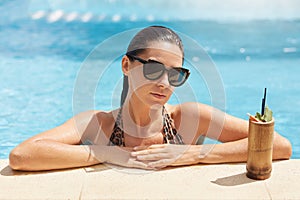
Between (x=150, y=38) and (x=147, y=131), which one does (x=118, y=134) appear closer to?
(x=147, y=131)

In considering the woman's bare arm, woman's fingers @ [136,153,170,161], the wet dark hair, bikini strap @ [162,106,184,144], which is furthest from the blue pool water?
the wet dark hair

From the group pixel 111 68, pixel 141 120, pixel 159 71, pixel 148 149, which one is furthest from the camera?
pixel 111 68

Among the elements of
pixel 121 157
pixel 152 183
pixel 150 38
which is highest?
pixel 150 38

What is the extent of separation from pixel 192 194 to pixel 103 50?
215 inches

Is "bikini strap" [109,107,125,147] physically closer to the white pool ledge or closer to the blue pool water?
the white pool ledge

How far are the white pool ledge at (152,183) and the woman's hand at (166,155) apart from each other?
0.05m

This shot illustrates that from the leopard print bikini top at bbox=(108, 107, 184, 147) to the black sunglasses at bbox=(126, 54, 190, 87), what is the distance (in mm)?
406

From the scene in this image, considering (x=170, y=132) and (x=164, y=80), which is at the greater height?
(x=164, y=80)

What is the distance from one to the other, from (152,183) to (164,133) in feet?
1.48

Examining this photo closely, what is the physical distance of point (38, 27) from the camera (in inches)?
357

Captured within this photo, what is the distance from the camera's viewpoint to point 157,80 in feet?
9.74

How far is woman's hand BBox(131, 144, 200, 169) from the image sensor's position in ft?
10.1

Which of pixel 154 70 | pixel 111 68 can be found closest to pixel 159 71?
pixel 154 70

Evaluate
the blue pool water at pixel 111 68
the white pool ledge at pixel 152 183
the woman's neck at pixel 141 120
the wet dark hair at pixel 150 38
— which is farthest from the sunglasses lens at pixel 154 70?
the blue pool water at pixel 111 68
